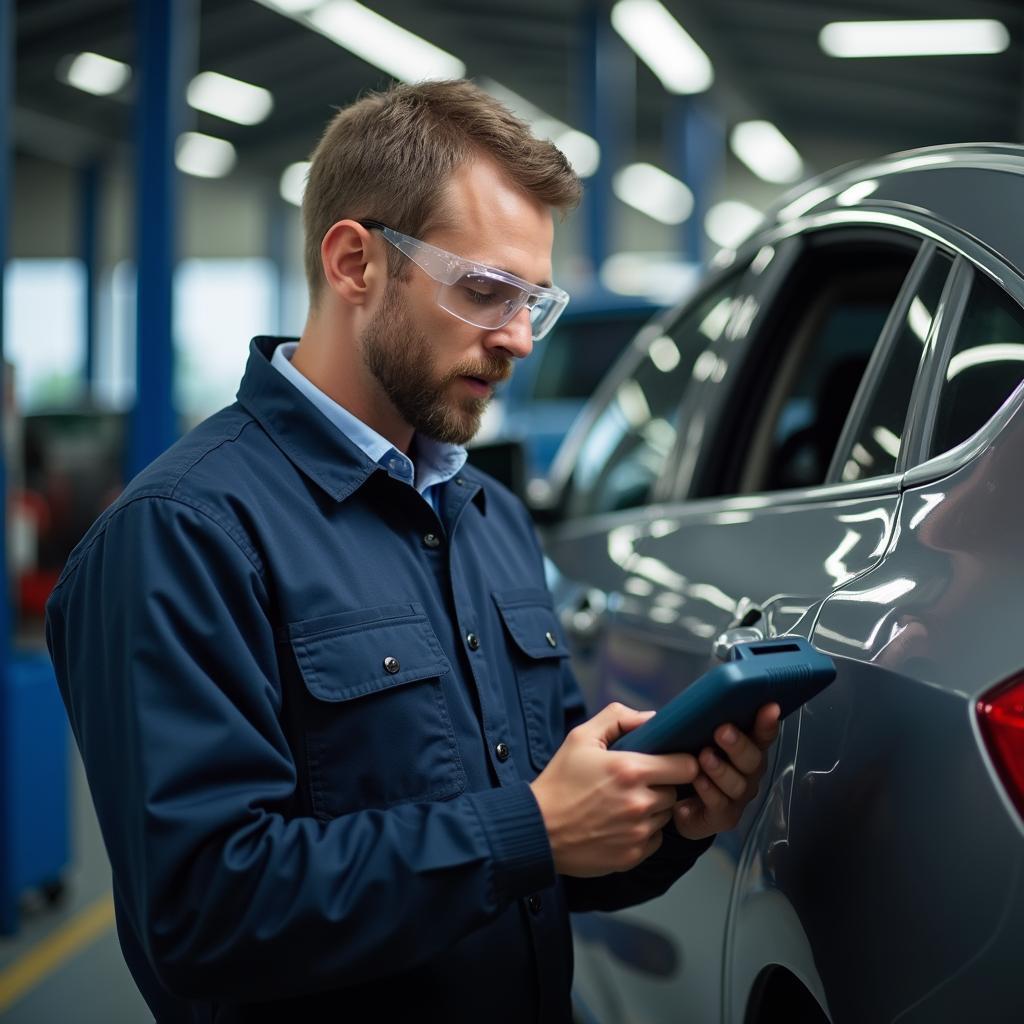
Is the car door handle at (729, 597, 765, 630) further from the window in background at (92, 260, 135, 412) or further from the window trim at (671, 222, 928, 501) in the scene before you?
the window in background at (92, 260, 135, 412)

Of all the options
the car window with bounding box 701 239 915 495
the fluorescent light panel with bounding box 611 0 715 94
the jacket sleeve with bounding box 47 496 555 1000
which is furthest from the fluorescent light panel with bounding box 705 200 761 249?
the jacket sleeve with bounding box 47 496 555 1000

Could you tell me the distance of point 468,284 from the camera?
148 centimetres

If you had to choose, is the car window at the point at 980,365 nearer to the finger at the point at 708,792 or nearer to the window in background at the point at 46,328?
the finger at the point at 708,792

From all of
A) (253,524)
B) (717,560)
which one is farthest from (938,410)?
(253,524)

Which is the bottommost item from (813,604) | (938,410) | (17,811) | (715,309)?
(17,811)

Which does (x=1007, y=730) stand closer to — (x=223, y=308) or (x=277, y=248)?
(x=277, y=248)

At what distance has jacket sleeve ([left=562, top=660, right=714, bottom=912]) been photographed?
1.51 meters

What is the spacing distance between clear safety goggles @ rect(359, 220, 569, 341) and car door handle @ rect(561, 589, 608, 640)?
2.58 feet

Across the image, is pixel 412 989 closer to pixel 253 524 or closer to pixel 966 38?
pixel 253 524

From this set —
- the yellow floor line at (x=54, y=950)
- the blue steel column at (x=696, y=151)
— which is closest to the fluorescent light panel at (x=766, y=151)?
the blue steel column at (x=696, y=151)

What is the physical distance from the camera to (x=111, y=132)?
664 inches

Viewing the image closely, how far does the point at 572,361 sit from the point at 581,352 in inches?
3.0

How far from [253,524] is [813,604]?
629 millimetres

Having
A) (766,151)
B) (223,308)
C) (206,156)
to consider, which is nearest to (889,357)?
(206,156)
